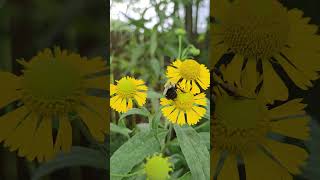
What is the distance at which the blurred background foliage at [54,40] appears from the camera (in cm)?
109

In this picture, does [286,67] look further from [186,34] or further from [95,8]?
[95,8]

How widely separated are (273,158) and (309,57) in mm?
234

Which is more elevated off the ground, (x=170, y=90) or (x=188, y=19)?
(x=188, y=19)

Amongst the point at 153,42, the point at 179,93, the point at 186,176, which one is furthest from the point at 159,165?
the point at 153,42

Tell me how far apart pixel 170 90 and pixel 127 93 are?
95mm

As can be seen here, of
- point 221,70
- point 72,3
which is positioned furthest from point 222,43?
point 72,3

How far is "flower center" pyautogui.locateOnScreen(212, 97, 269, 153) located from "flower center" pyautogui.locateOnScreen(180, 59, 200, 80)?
0.08 metres

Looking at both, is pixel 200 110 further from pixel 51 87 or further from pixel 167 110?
pixel 51 87

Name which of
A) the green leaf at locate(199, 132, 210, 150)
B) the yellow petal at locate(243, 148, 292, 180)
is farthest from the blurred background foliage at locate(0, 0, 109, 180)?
the yellow petal at locate(243, 148, 292, 180)

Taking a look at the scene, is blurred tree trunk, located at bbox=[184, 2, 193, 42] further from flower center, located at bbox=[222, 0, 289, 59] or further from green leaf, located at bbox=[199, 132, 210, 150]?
green leaf, located at bbox=[199, 132, 210, 150]

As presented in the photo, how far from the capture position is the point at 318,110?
1123 mm

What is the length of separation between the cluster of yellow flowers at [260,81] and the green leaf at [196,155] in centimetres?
3

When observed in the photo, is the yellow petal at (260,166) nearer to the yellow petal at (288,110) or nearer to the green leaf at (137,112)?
the yellow petal at (288,110)

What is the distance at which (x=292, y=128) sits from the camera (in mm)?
1151
